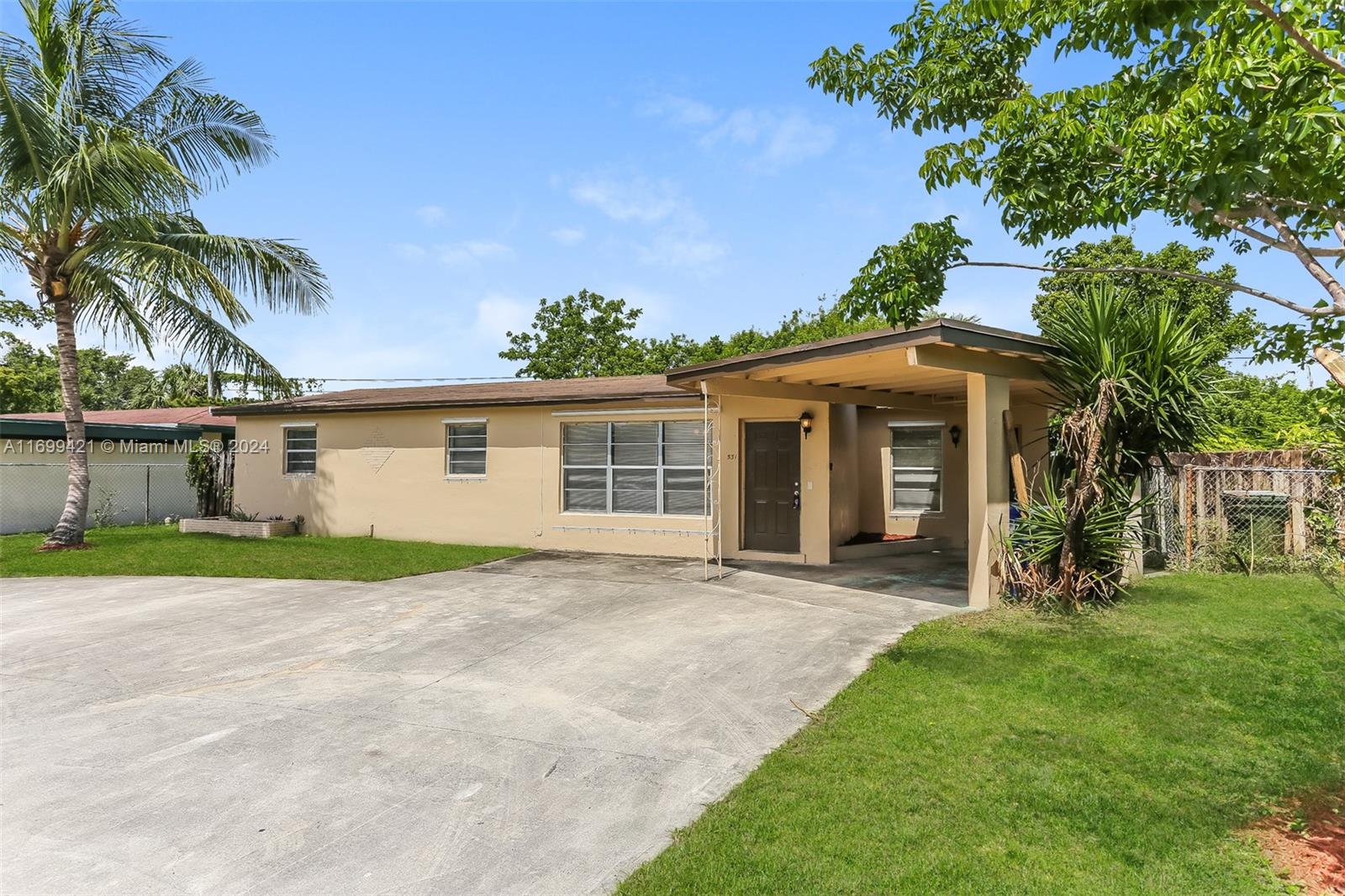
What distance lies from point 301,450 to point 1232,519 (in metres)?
17.0

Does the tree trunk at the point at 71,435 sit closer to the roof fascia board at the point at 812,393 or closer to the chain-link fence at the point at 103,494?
the chain-link fence at the point at 103,494

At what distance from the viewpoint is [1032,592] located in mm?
7930

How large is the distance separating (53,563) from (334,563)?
166 inches

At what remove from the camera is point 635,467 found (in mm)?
12852

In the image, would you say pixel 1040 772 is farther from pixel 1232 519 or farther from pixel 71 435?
pixel 71 435

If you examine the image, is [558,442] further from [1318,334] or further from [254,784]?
[1318,334]

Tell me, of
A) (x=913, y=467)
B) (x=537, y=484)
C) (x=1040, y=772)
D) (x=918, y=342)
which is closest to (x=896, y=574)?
(x=913, y=467)

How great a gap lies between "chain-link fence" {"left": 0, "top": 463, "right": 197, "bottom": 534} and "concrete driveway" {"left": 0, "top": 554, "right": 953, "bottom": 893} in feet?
36.1

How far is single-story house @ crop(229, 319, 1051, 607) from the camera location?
1173 centimetres

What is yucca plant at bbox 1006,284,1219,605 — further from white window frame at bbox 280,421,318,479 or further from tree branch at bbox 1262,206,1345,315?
white window frame at bbox 280,421,318,479

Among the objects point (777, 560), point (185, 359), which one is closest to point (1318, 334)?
point (777, 560)

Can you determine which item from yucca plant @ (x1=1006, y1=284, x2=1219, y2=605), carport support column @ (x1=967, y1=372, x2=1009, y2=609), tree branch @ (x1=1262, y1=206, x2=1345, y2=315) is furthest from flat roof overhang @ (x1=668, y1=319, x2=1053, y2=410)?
tree branch @ (x1=1262, y1=206, x2=1345, y2=315)

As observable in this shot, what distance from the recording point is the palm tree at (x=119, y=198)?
11867mm

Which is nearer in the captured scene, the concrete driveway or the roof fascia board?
the concrete driveway
